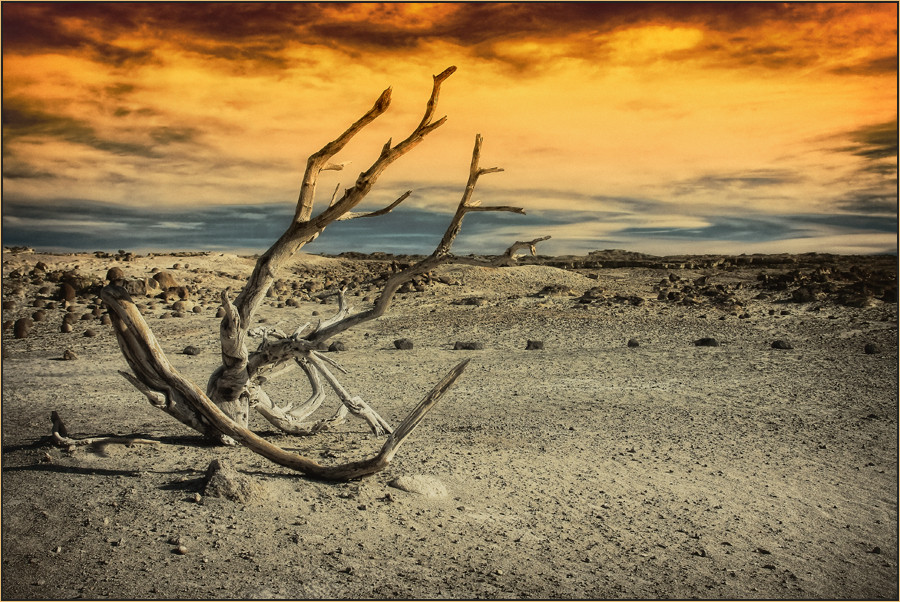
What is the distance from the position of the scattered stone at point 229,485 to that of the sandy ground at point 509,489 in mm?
73

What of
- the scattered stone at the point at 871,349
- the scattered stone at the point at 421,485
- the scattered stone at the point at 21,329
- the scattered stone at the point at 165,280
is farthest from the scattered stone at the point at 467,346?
the scattered stone at the point at 165,280

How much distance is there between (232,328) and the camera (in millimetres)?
6391

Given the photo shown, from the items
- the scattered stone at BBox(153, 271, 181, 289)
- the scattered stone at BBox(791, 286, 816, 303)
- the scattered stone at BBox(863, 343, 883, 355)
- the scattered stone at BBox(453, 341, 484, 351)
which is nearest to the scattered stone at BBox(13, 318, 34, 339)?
the scattered stone at BBox(153, 271, 181, 289)

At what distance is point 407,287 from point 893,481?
52.6ft

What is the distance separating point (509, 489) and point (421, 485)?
0.74m

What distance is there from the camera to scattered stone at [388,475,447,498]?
582cm

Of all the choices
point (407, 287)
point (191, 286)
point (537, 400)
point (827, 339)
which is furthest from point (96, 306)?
point (827, 339)

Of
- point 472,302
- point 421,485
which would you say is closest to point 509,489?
point 421,485

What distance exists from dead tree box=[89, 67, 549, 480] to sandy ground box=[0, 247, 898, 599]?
363 millimetres

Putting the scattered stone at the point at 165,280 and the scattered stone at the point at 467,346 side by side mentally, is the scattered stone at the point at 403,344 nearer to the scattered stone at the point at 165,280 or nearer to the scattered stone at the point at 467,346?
the scattered stone at the point at 467,346

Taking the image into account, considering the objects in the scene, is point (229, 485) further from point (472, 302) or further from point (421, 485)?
point (472, 302)

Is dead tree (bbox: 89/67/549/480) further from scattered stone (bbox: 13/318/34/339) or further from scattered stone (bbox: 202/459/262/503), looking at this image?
scattered stone (bbox: 13/318/34/339)

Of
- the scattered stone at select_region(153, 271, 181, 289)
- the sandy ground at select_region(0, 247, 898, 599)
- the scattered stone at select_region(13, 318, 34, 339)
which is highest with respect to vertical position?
the scattered stone at select_region(153, 271, 181, 289)

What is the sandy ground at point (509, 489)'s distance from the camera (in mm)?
4637
